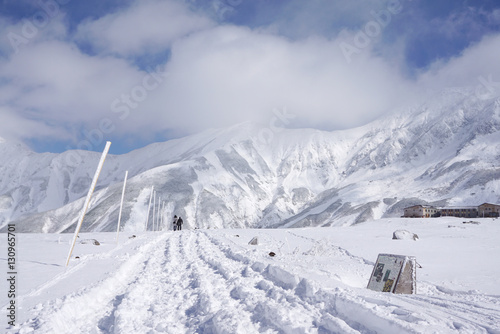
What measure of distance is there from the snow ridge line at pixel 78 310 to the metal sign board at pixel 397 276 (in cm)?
579

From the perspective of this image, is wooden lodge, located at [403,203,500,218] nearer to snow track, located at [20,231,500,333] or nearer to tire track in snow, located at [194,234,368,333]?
tire track in snow, located at [194,234,368,333]

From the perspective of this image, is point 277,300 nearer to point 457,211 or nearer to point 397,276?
point 397,276

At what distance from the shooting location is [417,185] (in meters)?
160

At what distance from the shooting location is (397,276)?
757 cm

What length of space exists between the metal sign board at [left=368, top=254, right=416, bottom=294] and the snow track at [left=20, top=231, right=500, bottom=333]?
0.66 metres

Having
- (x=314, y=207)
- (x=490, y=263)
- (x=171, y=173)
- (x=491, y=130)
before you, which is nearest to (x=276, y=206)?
(x=314, y=207)

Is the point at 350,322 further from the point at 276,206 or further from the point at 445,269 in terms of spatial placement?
the point at 276,206

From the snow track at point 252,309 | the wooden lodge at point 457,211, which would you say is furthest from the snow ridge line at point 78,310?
the wooden lodge at point 457,211

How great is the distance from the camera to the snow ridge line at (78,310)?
16.9 feet

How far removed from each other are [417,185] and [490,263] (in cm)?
16273

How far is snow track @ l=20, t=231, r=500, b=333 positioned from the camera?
5.00 metres

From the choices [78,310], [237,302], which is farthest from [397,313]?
[78,310]

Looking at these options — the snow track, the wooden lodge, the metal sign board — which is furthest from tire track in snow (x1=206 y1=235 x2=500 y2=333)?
the wooden lodge

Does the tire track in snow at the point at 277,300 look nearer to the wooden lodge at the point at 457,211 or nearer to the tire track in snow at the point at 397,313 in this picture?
the tire track in snow at the point at 397,313
